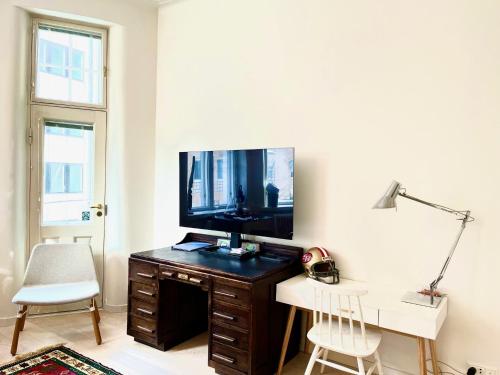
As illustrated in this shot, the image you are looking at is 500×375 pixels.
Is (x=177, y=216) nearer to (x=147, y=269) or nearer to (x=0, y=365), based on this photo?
(x=147, y=269)

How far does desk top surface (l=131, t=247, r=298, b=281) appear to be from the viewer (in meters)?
2.46

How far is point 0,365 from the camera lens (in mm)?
2561

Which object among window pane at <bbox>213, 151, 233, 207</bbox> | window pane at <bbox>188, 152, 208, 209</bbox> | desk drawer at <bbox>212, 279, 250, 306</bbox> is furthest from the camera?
window pane at <bbox>188, 152, 208, 209</bbox>

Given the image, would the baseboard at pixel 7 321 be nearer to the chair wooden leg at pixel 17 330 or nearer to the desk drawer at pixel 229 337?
the chair wooden leg at pixel 17 330

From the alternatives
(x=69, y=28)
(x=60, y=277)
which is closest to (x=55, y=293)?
(x=60, y=277)

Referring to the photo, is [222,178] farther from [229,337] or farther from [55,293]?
[55,293]

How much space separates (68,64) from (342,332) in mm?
3312

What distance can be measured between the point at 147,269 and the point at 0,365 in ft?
3.68

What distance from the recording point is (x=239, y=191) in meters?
2.92

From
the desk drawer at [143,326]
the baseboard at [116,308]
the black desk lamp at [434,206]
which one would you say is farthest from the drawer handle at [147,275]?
the black desk lamp at [434,206]

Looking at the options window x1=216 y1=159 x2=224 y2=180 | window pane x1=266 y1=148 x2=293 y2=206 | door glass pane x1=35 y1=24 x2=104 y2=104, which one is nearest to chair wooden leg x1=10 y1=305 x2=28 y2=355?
window x1=216 y1=159 x2=224 y2=180

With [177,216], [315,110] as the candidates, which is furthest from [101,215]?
[315,110]

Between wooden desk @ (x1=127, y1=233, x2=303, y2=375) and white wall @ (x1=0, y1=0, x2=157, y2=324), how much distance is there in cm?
79

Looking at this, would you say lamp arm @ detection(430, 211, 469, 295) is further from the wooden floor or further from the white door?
the white door
